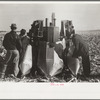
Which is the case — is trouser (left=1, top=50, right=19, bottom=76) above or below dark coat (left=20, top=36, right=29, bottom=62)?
below

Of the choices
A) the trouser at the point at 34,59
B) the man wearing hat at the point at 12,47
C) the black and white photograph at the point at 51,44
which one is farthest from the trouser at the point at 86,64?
the man wearing hat at the point at 12,47

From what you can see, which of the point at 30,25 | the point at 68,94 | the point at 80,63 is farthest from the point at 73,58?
the point at 30,25

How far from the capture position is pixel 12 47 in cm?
111

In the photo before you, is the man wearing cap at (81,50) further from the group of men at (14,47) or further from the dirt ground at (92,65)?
the group of men at (14,47)

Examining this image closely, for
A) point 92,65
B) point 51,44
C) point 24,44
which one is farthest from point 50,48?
point 92,65

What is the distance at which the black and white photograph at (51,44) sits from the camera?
1095 millimetres

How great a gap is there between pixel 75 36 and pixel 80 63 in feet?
0.52

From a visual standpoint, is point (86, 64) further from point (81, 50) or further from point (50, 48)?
point (50, 48)

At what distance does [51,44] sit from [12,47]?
230mm

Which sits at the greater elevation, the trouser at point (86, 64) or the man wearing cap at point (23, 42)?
the man wearing cap at point (23, 42)

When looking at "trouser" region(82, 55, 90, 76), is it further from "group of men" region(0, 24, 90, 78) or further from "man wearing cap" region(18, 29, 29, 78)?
"man wearing cap" region(18, 29, 29, 78)

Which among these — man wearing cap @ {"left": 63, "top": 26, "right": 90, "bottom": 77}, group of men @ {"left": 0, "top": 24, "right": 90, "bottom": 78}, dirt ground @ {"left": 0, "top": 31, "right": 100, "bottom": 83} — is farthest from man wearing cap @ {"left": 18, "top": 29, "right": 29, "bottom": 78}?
man wearing cap @ {"left": 63, "top": 26, "right": 90, "bottom": 77}

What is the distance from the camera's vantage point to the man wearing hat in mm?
1110

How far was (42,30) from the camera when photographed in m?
1.11
